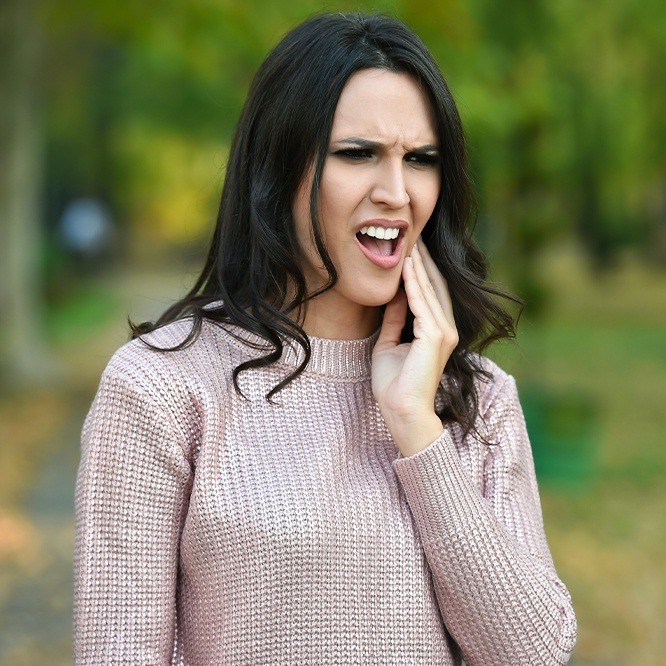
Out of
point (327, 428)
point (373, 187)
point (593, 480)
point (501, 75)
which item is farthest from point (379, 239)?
point (501, 75)

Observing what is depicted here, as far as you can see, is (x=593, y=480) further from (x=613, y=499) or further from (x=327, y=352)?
(x=327, y=352)

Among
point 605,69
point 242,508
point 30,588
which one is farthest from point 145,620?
point 605,69

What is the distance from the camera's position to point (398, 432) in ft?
7.54

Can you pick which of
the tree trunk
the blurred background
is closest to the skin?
the blurred background

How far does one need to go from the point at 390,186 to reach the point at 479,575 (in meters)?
0.78

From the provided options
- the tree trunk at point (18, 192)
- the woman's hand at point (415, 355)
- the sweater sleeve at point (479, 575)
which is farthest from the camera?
the tree trunk at point (18, 192)

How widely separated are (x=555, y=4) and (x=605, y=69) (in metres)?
2.48

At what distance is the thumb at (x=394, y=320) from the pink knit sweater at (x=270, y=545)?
27 centimetres

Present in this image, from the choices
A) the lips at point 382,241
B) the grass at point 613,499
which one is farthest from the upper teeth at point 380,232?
the grass at point 613,499

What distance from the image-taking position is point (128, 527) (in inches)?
82.5

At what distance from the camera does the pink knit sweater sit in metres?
2.11

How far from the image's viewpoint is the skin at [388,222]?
7.50 ft

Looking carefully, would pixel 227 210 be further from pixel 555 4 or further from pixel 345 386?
pixel 555 4

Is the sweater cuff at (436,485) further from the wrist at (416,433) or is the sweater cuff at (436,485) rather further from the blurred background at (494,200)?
the blurred background at (494,200)
